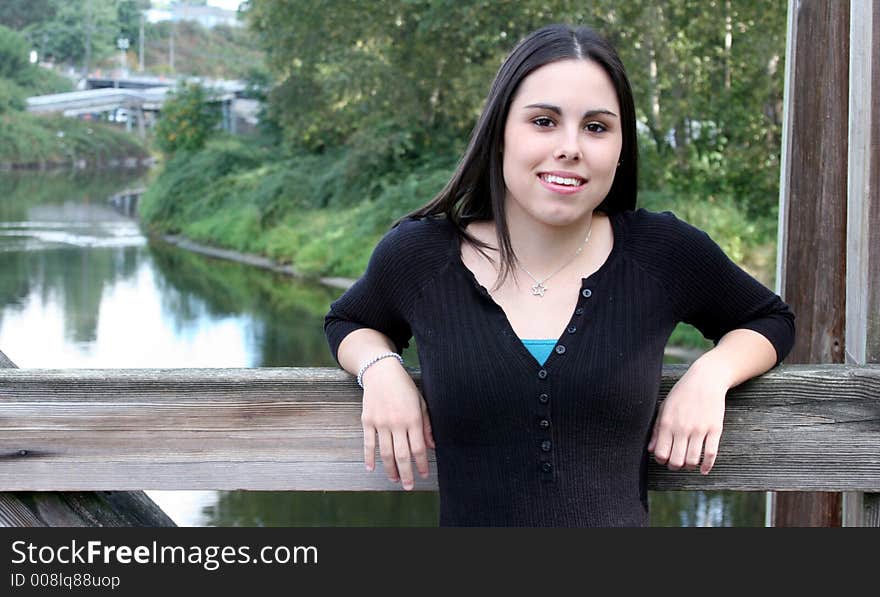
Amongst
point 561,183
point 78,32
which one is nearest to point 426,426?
point 561,183

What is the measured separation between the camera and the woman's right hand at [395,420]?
1583 millimetres

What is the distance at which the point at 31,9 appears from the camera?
25.9 meters

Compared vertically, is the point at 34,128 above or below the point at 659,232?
above

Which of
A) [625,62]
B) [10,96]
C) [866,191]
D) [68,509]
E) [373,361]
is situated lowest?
[68,509]

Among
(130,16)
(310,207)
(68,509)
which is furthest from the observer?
(130,16)

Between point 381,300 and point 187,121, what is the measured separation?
21713 millimetres

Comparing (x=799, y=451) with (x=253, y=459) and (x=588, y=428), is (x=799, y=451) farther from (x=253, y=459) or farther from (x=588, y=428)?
(x=253, y=459)

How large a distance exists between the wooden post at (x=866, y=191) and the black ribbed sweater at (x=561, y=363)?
0.53ft

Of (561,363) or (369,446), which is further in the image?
(369,446)

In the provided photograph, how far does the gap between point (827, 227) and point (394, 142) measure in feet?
41.3

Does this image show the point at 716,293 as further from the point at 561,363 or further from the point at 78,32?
the point at 78,32

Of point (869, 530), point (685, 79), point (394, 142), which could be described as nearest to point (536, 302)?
point (869, 530)

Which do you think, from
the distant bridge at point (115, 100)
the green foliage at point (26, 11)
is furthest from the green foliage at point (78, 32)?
the distant bridge at point (115, 100)

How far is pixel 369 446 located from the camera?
1611mm
